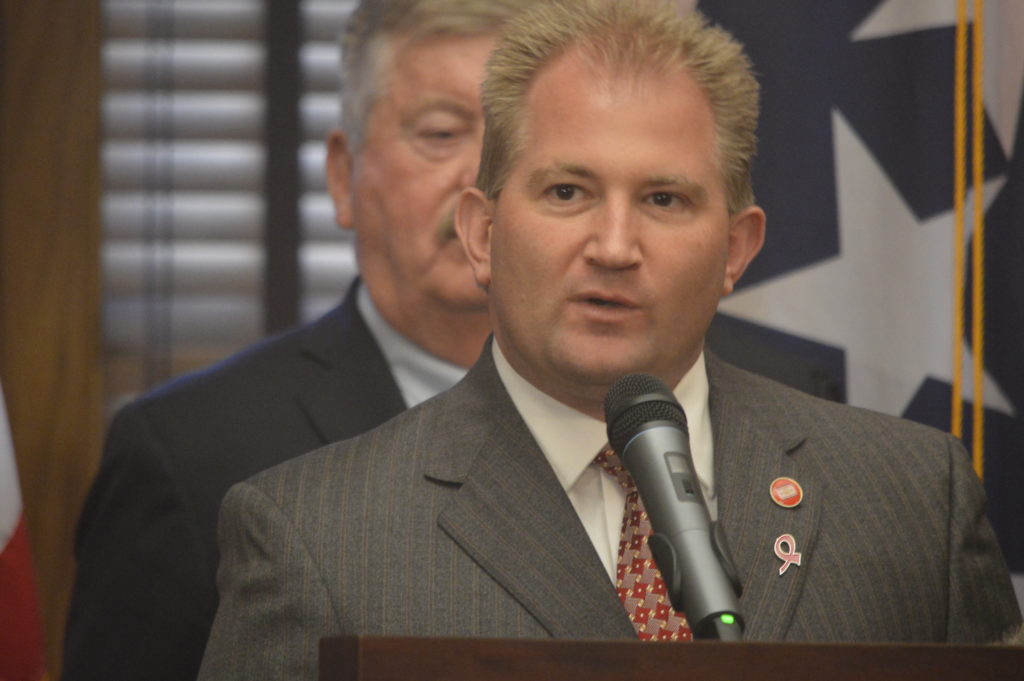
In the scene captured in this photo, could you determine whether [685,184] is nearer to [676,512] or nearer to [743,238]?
[743,238]

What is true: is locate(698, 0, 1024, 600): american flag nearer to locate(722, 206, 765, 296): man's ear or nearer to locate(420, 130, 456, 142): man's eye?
locate(420, 130, 456, 142): man's eye

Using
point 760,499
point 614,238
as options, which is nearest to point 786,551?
point 760,499

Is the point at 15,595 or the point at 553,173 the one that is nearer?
the point at 553,173

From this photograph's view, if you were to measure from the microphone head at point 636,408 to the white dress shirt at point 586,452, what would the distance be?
37 cm

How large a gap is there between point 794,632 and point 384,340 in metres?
1.44

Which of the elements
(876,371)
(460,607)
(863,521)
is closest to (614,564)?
(460,607)

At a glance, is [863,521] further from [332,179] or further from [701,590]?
[332,179]

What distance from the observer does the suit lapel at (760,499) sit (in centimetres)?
185

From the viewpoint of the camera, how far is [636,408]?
1538mm

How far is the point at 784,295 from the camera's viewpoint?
307 cm

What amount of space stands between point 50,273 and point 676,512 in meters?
2.65

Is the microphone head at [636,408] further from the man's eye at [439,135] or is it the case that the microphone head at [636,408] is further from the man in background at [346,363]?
the man's eye at [439,135]

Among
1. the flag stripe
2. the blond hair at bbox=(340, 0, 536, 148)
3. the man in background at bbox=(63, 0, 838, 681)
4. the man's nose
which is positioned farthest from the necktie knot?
the blond hair at bbox=(340, 0, 536, 148)

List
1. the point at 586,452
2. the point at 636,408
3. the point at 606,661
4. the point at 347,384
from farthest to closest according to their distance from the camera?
the point at 347,384 → the point at 586,452 → the point at 636,408 → the point at 606,661
